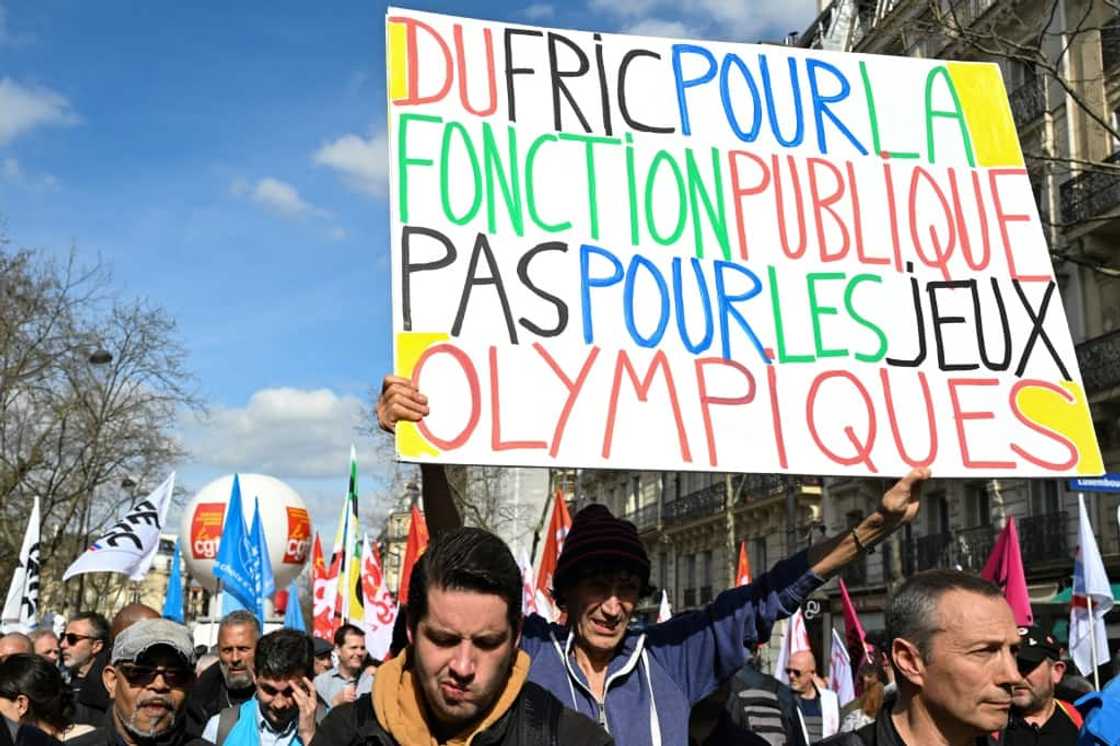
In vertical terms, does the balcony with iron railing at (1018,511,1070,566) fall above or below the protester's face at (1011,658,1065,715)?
above

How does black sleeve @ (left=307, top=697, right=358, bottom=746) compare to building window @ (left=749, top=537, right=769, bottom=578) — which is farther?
building window @ (left=749, top=537, right=769, bottom=578)

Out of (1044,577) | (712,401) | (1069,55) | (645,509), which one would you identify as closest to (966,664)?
(712,401)

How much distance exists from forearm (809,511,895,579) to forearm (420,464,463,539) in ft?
3.30

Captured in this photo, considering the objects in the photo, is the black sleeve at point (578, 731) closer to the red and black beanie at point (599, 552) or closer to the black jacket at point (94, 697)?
the red and black beanie at point (599, 552)

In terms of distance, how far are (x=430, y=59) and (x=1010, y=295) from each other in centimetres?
212

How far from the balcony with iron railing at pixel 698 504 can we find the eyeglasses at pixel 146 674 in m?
38.7

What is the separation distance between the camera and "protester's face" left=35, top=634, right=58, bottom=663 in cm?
839

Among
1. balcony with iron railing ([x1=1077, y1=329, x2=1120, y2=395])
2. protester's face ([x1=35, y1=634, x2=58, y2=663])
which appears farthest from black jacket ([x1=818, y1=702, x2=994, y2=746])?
balcony with iron railing ([x1=1077, y1=329, x2=1120, y2=395])

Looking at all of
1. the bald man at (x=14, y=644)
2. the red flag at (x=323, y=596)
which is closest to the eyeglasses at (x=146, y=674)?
the bald man at (x=14, y=644)

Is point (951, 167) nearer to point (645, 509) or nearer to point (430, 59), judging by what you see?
point (430, 59)

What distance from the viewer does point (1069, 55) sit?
24.1 m

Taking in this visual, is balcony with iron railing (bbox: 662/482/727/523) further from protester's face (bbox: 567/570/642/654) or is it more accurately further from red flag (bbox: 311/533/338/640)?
protester's face (bbox: 567/570/642/654)

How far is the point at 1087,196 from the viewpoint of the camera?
23781 mm

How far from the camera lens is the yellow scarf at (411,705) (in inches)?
93.8
